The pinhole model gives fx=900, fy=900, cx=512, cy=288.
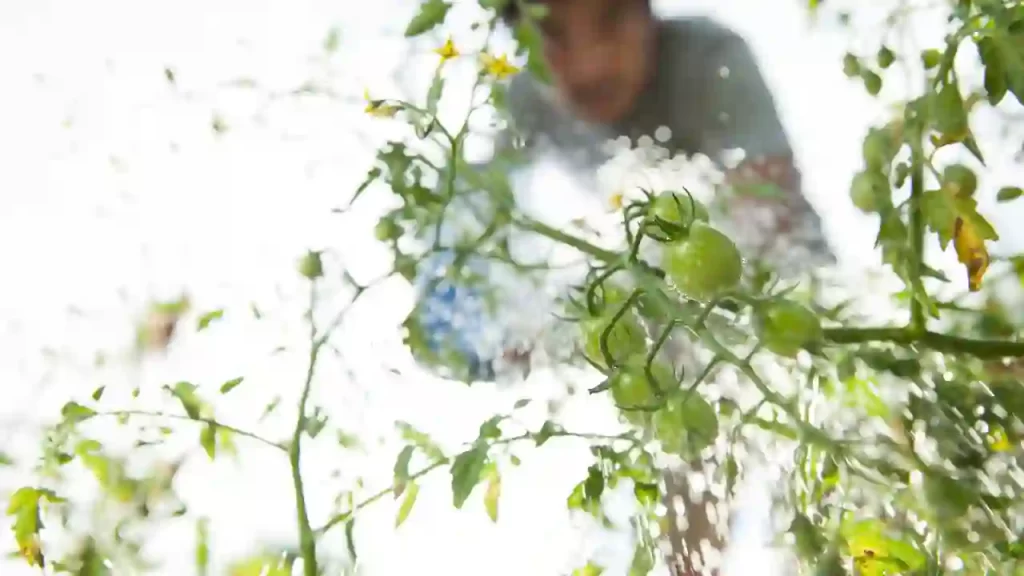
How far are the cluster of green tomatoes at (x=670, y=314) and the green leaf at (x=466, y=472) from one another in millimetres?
82

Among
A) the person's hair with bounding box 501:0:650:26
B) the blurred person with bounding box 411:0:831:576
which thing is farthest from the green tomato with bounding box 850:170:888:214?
the person's hair with bounding box 501:0:650:26

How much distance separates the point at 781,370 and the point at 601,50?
30cm

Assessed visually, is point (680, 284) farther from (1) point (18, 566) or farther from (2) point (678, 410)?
(1) point (18, 566)

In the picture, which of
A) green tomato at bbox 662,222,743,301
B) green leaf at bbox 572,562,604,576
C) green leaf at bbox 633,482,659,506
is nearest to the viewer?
green tomato at bbox 662,222,743,301

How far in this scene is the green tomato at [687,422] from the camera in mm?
450

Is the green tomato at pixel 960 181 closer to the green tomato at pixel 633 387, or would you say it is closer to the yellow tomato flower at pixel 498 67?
the green tomato at pixel 633 387

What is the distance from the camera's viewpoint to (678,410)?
0.45 m

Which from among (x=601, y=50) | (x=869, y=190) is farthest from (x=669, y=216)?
(x=601, y=50)

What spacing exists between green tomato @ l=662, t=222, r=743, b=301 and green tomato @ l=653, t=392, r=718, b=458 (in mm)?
59

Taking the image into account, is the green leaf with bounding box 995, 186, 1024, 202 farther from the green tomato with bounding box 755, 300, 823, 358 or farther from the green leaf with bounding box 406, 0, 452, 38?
the green leaf with bounding box 406, 0, 452, 38

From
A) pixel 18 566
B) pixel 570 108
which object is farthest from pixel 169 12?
pixel 18 566

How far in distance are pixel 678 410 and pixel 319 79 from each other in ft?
1.57

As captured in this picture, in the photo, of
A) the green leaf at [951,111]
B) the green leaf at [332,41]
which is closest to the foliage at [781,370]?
the green leaf at [951,111]

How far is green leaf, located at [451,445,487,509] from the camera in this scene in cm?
49
